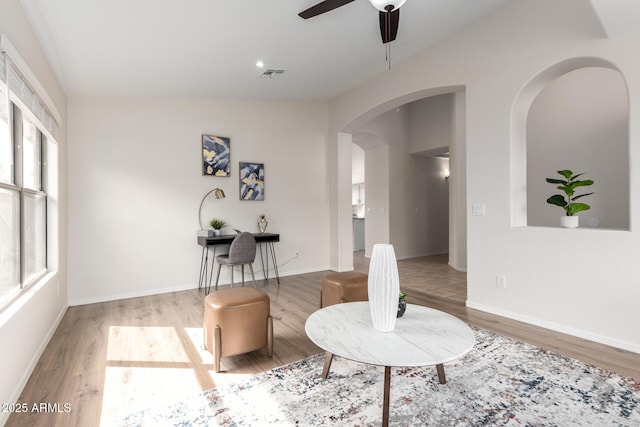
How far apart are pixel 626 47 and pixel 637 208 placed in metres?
1.19

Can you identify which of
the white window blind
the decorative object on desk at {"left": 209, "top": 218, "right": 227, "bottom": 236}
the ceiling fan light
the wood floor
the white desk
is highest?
the ceiling fan light

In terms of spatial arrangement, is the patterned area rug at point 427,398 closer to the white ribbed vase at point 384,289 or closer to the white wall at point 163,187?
the white ribbed vase at point 384,289

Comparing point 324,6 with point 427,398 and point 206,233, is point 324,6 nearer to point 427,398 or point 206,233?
point 427,398

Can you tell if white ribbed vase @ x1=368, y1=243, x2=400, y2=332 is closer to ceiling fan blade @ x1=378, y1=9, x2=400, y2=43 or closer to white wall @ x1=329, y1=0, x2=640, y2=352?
ceiling fan blade @ x1=378, y1=9, x2=400, y2=43

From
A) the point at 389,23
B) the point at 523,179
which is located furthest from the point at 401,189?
the point at 389,23

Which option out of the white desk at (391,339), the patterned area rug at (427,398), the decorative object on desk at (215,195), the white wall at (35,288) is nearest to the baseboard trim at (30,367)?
the white wall at (35,288)

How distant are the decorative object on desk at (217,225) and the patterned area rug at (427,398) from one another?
8.59 feet

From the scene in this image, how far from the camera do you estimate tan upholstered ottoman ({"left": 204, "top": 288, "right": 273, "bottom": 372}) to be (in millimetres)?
2201

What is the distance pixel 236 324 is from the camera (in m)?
2.24

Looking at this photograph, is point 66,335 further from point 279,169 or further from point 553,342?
point 553,342

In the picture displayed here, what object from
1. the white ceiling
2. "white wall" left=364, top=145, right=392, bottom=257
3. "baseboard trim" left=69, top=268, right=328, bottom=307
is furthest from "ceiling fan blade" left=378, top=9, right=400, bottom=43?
"white wall" left=364, top=145, right=392, bottom=257

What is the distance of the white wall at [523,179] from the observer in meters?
2.44

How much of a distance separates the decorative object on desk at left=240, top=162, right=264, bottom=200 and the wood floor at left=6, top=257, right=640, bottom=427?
1.75 m

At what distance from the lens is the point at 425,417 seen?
166cm
